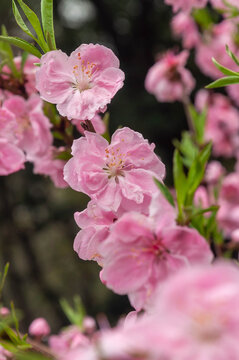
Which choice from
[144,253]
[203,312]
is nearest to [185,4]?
[144,253]

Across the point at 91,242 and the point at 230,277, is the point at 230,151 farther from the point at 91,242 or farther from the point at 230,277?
the point at 230,277

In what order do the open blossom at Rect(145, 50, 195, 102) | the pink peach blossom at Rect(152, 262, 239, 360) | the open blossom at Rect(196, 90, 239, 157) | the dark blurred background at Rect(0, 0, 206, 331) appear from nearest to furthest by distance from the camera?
the pink peach blossom at Rect(152, 262, 239, 360) < the open blossom at Rect(145, 50, 195, 102) < the open blossom at Rect(196, 90, 239, 157) < the dark blurred background at Rect(0, 0, 206, 331)

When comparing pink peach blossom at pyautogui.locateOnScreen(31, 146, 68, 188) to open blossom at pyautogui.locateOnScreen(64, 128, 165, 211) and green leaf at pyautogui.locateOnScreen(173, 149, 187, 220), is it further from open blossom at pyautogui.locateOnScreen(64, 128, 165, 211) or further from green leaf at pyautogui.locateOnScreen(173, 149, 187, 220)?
green leaf at pyautogui.locateOnScreen(173, 149, 187, 220)

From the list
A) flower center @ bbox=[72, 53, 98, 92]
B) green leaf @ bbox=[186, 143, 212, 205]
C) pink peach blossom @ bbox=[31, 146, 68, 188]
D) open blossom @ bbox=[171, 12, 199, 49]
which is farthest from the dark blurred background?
green leaf @ bbox=[186, 143, 212, 205]

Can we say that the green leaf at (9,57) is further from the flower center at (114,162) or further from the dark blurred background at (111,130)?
the dark blurred background at (111,130)

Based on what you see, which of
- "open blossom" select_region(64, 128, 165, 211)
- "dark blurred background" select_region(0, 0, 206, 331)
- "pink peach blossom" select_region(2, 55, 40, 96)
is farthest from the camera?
"dark blurred background" select_region(0, 0, 206, 331)

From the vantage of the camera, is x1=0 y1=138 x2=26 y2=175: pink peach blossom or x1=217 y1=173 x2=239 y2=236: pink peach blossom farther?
x1=217 y1=173 x2=239 y2=236: pink peach blossom

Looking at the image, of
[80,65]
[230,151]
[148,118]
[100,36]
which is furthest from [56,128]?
[100,36]
